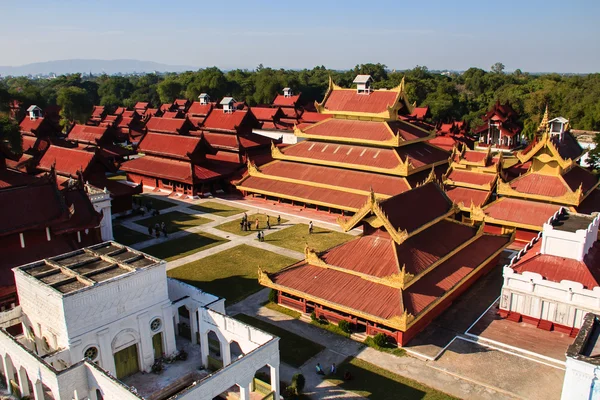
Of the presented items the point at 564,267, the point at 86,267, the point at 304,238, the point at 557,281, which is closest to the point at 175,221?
the point at 304,238

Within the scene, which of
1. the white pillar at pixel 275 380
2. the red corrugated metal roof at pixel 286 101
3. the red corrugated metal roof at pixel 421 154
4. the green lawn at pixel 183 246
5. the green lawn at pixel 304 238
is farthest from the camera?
the red corrugated metal roof at pixel 286 101

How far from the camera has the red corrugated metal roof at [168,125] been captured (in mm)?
56281

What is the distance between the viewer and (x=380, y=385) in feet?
62.8

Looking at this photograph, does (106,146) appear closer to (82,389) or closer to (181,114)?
(181,114)

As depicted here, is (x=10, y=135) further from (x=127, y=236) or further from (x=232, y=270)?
(x=232, y=270)

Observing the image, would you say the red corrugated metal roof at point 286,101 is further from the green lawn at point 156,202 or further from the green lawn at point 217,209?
the green lawn at point 217,209

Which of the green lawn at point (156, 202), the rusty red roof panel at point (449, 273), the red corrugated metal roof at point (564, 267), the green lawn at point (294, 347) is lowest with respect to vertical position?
the green lawn at point (294, 347)

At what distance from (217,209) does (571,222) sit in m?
28.7

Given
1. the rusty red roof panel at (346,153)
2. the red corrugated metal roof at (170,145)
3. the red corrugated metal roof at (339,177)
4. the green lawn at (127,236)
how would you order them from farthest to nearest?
the red corrugated metal roof at (170,145), the rusty red roof panel at (346,153), the red corrugated metal roof at (339,177), the green lawn at (127,236)

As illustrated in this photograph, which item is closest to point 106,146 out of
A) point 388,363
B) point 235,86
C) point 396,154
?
point 396,154

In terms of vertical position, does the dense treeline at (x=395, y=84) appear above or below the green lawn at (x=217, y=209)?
above

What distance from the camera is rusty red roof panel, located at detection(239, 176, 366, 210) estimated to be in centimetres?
3922

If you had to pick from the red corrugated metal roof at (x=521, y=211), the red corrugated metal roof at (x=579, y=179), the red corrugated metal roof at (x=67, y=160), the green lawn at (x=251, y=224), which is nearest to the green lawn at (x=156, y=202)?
the red corrugated metal roof at (x=67, y=160)

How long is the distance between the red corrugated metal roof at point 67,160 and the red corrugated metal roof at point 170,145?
30.1 feet
